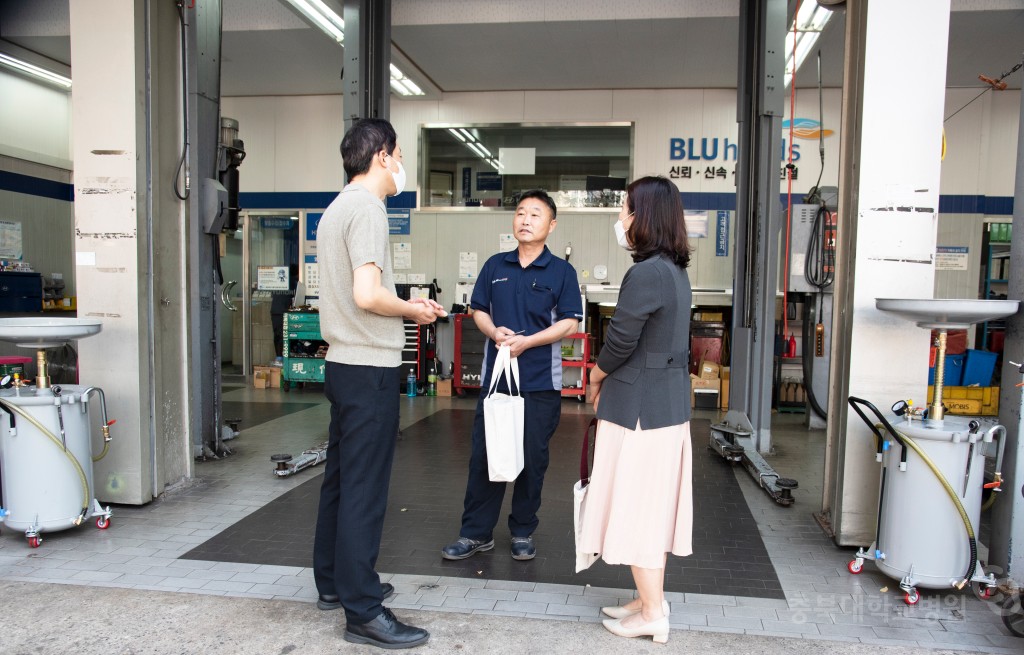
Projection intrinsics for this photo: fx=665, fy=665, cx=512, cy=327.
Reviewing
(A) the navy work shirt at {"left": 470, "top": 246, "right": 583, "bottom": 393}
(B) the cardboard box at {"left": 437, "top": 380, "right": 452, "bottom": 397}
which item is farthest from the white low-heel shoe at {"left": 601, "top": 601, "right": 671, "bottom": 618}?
(B) the cardboard box at {"left": 437, "top": 380, "right": 452, "bottom": 397}

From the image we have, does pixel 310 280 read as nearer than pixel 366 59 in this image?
A: No

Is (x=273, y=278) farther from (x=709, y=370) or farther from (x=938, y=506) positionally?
(x=938, y=506)

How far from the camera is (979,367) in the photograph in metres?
5.98

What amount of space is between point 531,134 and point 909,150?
6.16 m

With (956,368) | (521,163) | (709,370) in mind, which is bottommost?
(709,370)

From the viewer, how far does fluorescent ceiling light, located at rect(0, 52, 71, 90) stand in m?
7.76

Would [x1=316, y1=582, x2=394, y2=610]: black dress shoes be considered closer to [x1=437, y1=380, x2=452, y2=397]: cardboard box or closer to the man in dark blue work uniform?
the man in dark blue work uniform

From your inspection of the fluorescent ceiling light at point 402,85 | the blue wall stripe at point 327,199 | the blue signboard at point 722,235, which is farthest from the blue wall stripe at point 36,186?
the blue signboard at point 722,235

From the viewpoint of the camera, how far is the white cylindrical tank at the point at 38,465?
300 cm

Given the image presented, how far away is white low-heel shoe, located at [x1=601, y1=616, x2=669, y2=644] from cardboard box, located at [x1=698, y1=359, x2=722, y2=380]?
5233mm

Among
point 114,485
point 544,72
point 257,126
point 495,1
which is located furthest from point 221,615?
point 257,126

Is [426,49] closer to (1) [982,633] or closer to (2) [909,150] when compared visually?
(2) [909,150]

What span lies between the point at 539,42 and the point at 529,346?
205 inches

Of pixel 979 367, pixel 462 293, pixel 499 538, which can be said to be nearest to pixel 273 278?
pixel 462 293
